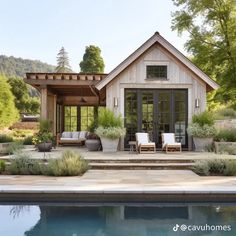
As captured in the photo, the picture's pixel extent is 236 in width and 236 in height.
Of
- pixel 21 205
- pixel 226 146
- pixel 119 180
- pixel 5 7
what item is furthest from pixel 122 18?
pixel 21 205

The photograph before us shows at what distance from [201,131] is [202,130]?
55 mm

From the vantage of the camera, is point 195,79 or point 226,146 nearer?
point 226,146

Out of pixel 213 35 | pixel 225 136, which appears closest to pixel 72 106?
pixel 225 136

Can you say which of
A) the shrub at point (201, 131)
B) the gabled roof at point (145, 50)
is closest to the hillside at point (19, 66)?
the gabled roof at point (145, 50)

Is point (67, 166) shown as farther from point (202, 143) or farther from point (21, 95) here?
point (21, 95)

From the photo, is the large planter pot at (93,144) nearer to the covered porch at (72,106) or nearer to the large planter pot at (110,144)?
the large planter pot at (110,144)

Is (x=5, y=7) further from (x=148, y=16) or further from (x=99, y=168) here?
(x=99, y=168)

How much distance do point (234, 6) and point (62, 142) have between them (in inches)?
588

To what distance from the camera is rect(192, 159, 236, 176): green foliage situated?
33.1 ft

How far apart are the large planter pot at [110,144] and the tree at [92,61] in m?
23.5

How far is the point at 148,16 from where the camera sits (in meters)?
23.5

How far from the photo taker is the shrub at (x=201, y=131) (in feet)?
46.4

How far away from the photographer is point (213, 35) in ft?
84.3

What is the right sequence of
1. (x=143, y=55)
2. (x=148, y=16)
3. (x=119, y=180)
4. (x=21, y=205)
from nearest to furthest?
(x=21, y=205) → (x=119, y=180) → (x=143, y=55) → (x=148, y=16)
